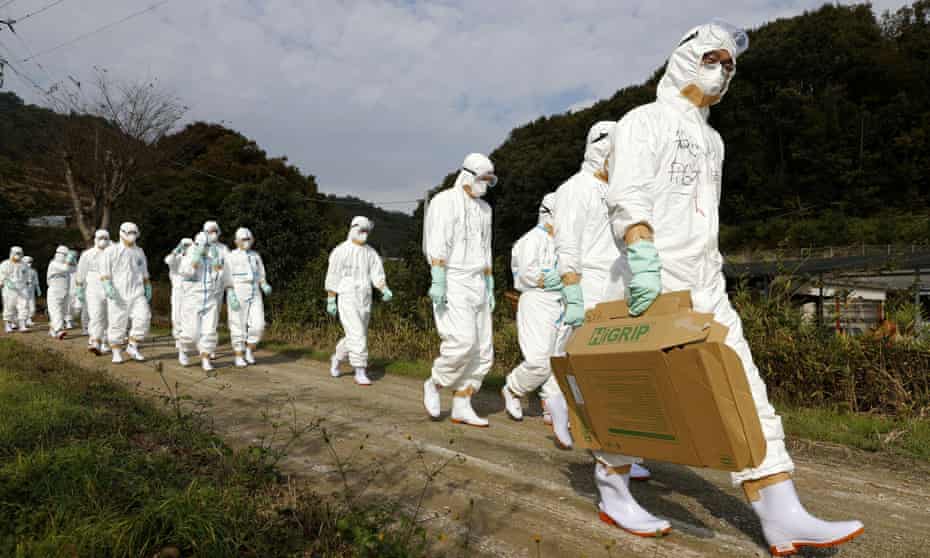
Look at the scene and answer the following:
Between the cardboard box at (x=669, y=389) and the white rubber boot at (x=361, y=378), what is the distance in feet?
21.2

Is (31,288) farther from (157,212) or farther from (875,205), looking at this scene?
(875,205)

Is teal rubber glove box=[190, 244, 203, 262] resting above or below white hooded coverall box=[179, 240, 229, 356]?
above

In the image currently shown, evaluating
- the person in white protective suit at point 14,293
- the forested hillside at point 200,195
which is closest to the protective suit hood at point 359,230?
the forested hillside at point 200,195

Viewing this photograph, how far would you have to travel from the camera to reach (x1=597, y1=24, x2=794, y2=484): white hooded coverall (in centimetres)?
337

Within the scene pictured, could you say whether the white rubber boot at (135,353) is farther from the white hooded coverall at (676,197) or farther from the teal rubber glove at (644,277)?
the teal rubber glove at (644,277)

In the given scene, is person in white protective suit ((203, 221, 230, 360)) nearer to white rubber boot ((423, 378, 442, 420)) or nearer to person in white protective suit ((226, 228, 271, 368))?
person in white protective suit ((226, 228, 271, 368))

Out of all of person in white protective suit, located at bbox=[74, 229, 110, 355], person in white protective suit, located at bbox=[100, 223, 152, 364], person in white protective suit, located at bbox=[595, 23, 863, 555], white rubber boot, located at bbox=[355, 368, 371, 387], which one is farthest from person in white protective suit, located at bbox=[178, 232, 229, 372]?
person in white protective suit, located at bbox=[595, 23, 863, 555]

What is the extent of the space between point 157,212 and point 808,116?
40.6 meters

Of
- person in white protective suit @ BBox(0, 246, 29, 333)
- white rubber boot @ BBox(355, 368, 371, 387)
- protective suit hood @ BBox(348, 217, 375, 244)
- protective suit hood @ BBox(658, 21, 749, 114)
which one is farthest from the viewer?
person in white protective suit @ BBox(0, 246, 29, 333)

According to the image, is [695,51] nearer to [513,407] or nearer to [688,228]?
[688,228]

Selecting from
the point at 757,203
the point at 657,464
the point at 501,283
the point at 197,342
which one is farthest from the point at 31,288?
the point at 757,203

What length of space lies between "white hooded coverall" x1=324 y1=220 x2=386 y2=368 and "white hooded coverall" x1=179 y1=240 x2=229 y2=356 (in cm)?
230

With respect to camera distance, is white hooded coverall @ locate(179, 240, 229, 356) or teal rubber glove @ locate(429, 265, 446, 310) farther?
white hooded coverall @ locate(179, 240, 229, 356)

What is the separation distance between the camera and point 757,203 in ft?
144
